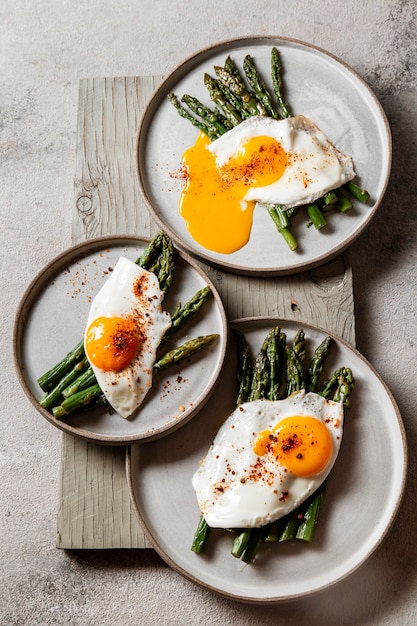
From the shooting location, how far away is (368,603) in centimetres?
458

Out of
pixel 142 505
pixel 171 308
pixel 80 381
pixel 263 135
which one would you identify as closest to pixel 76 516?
pixel 142 505

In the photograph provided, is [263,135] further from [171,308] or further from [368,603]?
[368,603]

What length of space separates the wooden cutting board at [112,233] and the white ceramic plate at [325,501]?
242 millimetres

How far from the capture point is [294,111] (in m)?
4.98

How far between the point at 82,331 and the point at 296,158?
72.3 inches

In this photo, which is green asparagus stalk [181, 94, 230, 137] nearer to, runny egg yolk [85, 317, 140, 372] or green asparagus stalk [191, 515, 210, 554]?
runny egg yolk [85, 317, 140, 372]

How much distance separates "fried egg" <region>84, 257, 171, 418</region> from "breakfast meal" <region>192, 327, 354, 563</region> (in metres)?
0.60

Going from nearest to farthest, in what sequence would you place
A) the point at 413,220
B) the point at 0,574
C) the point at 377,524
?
the point at 377,524 < the point at 0,574 < the point at 413,220

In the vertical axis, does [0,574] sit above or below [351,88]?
below

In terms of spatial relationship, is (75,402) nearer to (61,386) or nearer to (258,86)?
(61,386)

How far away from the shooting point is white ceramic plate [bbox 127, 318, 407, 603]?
169 inches

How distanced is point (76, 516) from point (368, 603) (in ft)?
6.52

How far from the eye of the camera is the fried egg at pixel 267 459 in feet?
13.9

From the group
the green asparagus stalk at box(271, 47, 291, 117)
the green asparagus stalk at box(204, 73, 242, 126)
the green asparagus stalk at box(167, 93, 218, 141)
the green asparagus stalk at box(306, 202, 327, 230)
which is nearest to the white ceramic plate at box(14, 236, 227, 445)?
the green asparagus stalk at box(306, 202, 327, 230)
